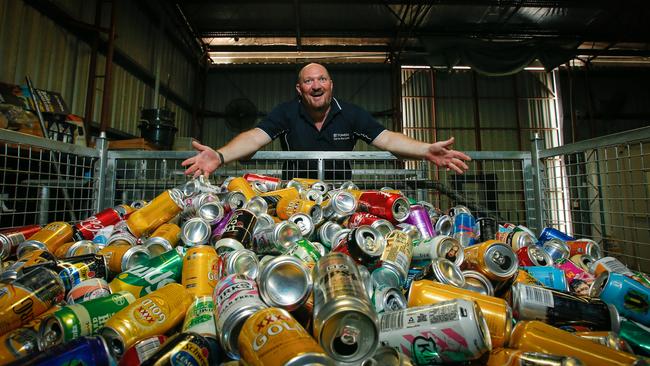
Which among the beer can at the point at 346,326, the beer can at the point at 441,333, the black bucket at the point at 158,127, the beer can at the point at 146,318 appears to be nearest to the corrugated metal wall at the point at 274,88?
the black bucket at the point at 158,127

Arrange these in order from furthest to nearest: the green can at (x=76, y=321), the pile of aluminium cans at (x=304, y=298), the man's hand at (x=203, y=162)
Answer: the man's hand at (x=203, y=162)
the green can at (x=76, y=321)
the pile of aluminium cans at (x=304, y=298)

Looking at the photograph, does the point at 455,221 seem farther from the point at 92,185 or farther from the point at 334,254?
the point at 92,185

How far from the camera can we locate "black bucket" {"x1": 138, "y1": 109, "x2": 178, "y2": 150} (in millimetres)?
5012

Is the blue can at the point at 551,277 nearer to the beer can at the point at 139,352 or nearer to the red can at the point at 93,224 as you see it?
the beer can at the point at 139,352

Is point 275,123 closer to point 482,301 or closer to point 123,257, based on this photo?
point 123,257

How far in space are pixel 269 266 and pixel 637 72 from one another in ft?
49.0

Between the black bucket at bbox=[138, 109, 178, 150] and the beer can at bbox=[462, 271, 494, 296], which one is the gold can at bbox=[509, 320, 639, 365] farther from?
the black bucket at bbox=[138, 109, 178, 150]

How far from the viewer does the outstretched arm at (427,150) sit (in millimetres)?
1884

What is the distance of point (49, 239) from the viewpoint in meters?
1.55

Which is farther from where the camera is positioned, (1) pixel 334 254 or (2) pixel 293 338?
(1) pixel 334 254

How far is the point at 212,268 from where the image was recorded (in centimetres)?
115

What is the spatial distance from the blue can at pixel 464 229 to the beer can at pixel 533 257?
0.28 metres

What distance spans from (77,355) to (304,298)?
1.65 feet

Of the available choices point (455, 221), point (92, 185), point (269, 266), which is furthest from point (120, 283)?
point (455, 221)
